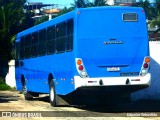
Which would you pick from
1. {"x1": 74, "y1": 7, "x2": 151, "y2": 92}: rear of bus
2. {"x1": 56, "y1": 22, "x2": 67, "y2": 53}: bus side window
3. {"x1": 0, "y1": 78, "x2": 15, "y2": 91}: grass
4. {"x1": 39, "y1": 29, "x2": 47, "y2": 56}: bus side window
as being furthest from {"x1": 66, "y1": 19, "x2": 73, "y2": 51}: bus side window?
{"x1": 0, "y1": 78, "x2": 15, "y2": 91}: grass

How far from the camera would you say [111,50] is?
14812mm

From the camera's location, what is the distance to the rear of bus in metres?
14.6

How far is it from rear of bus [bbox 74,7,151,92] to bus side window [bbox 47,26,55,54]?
293cm

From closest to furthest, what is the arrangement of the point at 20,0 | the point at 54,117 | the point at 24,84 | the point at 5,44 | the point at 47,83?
the point at 54,117 → the point at 47,83 → the point at 24,84 → the point at 5,44 → the point at 20,0

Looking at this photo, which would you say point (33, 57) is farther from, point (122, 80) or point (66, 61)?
point (122, 80)

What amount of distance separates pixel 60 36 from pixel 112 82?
3121 mm

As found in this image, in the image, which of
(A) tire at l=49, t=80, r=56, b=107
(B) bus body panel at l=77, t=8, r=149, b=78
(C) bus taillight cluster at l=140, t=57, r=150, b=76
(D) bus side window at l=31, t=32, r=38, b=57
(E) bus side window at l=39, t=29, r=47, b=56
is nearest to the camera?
(B) bus body panel at l=77, t=8, r=149, b=78

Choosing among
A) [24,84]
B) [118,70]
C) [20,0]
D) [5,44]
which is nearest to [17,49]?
[24,84]

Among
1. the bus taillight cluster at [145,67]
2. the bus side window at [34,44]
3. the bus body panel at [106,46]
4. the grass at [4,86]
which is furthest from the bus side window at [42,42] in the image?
the grass at [4,86]

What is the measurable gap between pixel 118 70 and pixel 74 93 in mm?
2037

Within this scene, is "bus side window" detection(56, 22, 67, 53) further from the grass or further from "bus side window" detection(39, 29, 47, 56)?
the grass

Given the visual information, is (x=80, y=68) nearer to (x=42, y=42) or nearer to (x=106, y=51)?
(x=106, y=51)

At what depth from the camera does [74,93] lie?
15.8 metres

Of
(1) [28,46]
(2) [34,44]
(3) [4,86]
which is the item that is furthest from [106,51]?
(3) [4,86]
